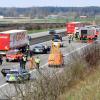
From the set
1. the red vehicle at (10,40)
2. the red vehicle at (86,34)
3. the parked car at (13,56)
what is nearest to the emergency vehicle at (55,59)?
the parked car at (13,56)

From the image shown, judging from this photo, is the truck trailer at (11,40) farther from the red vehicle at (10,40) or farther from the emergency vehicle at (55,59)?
the emergency vehicle at (55,59)

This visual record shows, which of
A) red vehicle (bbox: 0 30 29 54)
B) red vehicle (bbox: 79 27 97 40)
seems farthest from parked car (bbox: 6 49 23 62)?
red vehicle (bbox: 79 27 97 40)

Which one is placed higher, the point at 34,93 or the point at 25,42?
the point at 34,93

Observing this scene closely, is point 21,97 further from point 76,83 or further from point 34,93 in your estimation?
point 76,83

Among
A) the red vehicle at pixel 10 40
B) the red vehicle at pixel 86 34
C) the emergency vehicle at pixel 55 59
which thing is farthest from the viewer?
the red vehicle at pixel 86 34

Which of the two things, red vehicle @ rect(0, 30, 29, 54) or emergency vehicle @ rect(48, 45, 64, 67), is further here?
red vehicle @ rect(0, 30, 29, 54)

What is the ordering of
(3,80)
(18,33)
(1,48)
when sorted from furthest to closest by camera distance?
(18,33) < (1,48) < (3,80)

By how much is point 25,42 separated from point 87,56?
2481cm

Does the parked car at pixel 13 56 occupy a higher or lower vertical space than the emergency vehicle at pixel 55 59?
lower

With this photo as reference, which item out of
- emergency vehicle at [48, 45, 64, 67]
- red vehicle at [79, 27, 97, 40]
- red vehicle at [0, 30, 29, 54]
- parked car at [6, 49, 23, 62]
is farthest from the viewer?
red vehicle at [79, 27, 97, 40]

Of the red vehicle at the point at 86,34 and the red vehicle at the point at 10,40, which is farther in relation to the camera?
the red vehicle at the point at 86,34

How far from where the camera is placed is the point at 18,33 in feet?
199

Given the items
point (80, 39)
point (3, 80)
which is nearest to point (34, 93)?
point (3, 80)

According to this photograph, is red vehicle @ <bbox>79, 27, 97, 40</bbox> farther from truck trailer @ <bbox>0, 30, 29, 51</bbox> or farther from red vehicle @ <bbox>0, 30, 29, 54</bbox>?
red vehicle @ <bbox>0, 30, 29, 54</bbox>
